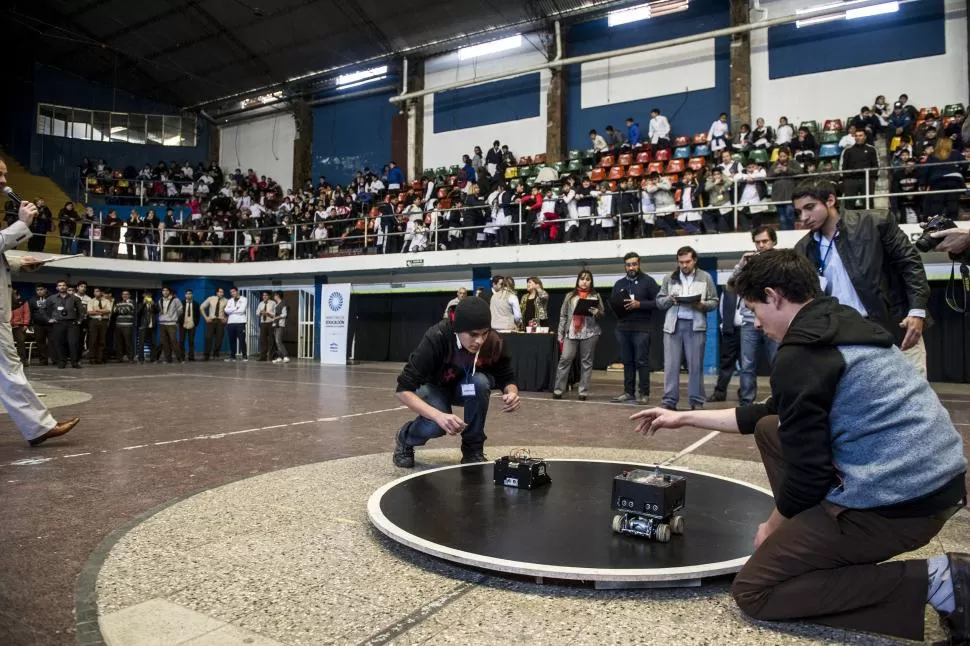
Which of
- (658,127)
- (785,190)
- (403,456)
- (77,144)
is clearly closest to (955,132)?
(785,190)

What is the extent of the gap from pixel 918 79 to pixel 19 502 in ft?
61.6

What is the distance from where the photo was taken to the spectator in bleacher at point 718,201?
12.5m

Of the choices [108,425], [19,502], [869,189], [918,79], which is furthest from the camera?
[918,79]

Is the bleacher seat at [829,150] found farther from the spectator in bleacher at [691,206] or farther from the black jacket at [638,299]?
the black jacket at [638,299]

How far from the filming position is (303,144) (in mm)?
25391

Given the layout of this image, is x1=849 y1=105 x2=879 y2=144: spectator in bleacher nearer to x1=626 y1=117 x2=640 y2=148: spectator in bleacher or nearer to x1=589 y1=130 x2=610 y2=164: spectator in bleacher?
x1=626 y1=117 x2=640 y2=148: spectator in bleacher

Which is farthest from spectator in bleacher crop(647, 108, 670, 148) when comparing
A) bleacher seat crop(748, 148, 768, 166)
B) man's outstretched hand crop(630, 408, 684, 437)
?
man's outstretched hand crop(630, 408, 684, 437)

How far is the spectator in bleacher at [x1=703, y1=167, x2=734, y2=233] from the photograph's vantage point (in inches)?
492

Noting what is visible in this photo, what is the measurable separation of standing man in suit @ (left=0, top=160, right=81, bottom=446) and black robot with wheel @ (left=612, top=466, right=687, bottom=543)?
4.34 meters

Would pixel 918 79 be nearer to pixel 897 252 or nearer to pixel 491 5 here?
pixel 491 5

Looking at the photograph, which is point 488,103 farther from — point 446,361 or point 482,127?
point 446,361

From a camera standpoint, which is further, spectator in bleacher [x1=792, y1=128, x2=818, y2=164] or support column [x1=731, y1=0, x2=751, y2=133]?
support column [x1=731, y1=0, x2=751, y2=133]

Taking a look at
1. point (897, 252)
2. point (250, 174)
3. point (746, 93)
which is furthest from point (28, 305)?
point (746, 93)

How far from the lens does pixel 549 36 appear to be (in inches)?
768
